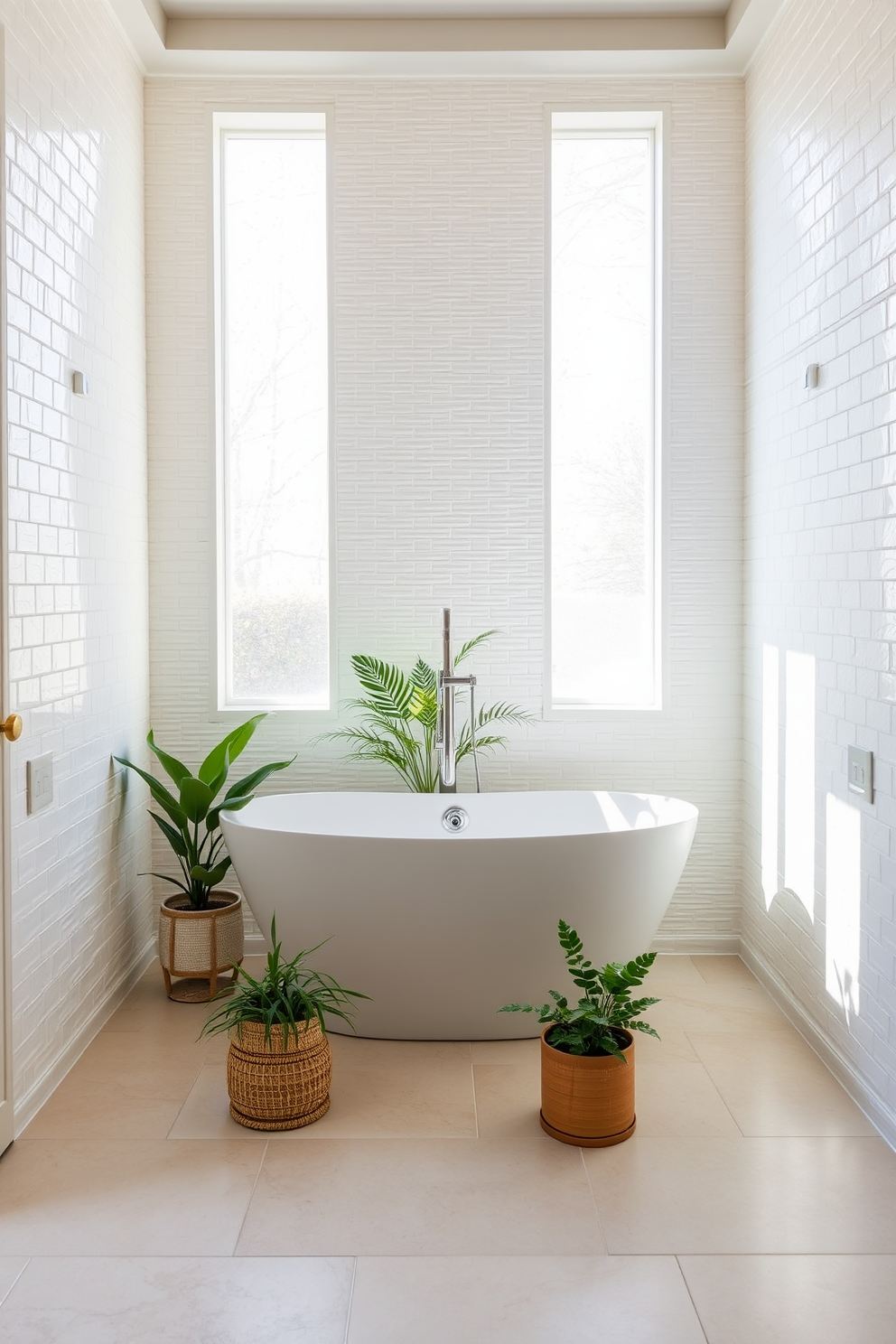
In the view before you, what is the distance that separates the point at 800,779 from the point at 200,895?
6.58ft

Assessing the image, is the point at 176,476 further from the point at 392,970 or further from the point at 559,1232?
the point at 559,1232

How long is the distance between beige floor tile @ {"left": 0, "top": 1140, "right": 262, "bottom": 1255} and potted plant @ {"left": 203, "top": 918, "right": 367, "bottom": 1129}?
0.12 m

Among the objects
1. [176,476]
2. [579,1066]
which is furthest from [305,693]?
[579,1066]

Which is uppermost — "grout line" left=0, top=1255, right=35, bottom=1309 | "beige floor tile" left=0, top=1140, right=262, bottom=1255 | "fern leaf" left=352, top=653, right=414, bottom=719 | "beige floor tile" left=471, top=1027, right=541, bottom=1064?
A: "fern leaf" left=352, top=653, right=414, bottom=719

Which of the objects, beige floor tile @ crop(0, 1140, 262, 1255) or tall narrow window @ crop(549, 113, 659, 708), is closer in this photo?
beige floor tile @ crop(0, 1140, 262, 1255)

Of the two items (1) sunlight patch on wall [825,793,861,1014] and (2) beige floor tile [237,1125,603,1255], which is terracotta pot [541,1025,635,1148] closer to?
(2) beige floor tile [237,1125,603,1255]

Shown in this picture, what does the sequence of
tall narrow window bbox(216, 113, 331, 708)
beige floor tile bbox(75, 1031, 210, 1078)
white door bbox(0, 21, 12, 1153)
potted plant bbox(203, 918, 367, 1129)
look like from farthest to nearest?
tall narrow window bbox(216, 113, 331, 708)
beige floor tile bbox(75, 1031, 210, 1078)
potted plant bbox(203, 918, 367, 1129)
white door bbox(0, 21, 12, 1153)

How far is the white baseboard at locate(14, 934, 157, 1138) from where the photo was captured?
2.61m

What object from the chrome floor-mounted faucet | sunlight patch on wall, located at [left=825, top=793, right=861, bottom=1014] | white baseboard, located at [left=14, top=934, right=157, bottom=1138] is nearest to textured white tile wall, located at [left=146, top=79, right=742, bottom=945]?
the chrome floor-mounted faucet

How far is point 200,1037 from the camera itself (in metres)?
3.04

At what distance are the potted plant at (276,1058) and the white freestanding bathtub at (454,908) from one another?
332 millimetres

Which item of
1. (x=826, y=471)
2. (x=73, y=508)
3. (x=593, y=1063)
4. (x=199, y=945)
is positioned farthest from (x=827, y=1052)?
(x=73, y=508)

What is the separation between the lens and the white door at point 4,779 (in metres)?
2.41

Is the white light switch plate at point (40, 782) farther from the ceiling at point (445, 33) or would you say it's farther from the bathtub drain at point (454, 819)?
the ceiling at point (445, 33)
